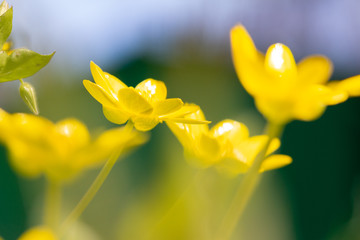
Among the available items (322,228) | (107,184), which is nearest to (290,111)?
(107,184)

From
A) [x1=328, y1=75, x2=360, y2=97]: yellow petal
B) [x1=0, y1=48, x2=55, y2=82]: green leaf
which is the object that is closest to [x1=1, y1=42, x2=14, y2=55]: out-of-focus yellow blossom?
[x1=0, y1=48, x2=55, y2=82]: green leaf

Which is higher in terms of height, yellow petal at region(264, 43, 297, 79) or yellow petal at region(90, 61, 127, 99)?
yellow petal at region(264, 43, 297, 79)

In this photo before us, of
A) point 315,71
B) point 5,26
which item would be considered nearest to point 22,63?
point 5,26

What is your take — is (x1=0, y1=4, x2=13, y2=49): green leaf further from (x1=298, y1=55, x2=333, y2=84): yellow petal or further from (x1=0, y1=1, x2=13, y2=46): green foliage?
(x1=298, y1=55, x2=333, y2=84): yellow petal

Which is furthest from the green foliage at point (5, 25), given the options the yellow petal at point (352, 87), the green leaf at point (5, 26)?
the yellow petal at point (352, 87)

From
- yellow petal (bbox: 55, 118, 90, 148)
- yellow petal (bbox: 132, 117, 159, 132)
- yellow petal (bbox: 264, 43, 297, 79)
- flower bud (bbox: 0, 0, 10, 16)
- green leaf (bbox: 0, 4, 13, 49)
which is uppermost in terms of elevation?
flower bud (bbox: 0, 0, 10, 16)
